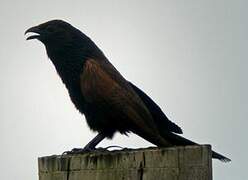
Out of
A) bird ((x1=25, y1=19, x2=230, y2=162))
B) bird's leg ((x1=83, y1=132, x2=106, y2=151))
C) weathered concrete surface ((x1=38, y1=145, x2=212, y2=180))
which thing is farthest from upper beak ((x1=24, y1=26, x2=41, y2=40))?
weathered concrete surface ((x1=38, y1=145, x2=212, y2=180))

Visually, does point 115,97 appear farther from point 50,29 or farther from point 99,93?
point 50,29

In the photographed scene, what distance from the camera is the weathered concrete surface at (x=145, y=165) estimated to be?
8.01 feet

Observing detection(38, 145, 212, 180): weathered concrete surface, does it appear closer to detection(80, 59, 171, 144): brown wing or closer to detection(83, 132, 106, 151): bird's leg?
detection(80, 59, 171, 144): brown wing

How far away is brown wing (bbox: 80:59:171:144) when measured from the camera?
4008 mm

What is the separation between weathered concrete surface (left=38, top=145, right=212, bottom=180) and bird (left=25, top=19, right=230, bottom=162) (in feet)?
3.34

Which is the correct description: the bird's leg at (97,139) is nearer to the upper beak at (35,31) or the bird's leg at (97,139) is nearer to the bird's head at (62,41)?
the bird's head at (62,41)

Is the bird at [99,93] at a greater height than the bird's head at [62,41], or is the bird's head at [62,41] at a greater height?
the bird's head at [62,41]

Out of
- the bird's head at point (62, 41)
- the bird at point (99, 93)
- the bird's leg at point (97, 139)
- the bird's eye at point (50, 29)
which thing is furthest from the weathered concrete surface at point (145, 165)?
the bird's eye at point (50, 29)

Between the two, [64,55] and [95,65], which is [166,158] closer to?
[95,65]

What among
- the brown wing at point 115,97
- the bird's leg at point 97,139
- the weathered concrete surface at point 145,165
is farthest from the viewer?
the bird's leg at point 97,139

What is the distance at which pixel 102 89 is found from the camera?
14.8ft

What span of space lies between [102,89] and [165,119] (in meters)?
0.69

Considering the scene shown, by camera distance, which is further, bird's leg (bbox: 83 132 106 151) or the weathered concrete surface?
bird's leg (bbox: 83 132 106 151)

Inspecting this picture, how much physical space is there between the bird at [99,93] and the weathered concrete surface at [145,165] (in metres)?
1.02
